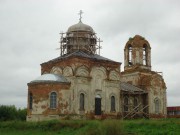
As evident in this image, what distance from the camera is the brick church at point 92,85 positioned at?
91.5 ft

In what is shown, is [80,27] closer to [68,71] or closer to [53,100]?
[68,71]

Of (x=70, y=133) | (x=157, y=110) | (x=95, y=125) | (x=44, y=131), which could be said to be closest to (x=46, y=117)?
(x=44, y=131)

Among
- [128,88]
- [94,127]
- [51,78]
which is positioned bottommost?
[94,127]

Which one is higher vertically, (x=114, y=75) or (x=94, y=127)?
(x=114, y=75)

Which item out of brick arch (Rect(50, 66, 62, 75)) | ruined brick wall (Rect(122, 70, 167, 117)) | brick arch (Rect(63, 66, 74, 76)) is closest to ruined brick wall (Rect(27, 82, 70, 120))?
brick arch (Rect(63, 66, 74, 76))

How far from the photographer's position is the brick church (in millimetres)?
27875

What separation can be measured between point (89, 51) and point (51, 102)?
7201 mm

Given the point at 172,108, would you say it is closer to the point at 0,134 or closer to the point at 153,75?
the point at 153,75

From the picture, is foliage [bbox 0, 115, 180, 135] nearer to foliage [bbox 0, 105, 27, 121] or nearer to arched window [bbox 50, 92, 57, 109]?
arched window [bbox 50, 92, 57, 109]

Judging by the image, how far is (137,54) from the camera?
119 feet

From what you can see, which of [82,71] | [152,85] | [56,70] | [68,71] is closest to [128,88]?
[152,85]

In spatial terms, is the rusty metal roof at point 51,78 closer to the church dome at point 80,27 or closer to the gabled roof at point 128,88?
the church dome at point 80,27

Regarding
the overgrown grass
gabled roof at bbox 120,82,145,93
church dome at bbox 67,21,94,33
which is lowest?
the overgrown grass

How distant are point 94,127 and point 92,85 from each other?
977cm
